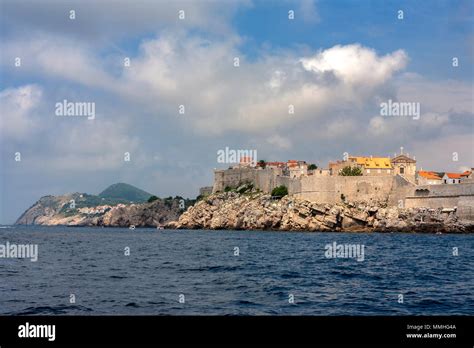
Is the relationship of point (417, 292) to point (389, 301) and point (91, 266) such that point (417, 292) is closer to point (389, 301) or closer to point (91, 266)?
point (389, 301)

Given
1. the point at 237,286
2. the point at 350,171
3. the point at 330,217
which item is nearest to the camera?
the point at 237,286

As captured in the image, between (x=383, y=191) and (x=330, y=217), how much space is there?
814cm

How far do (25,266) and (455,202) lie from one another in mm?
48582

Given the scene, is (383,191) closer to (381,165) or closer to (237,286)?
(381,165)

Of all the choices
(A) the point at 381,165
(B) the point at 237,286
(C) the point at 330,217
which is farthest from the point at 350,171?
(B) the point at 237,286

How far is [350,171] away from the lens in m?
74.7

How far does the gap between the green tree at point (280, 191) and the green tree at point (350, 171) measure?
→ 7701 mm

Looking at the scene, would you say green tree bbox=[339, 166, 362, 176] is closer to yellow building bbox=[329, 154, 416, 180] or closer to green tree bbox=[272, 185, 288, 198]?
yellow building bbox=[329, 154, 416, 180]

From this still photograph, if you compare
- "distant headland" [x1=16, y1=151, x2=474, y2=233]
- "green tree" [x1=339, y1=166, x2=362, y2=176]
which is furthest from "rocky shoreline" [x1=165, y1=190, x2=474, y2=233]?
"green tree" [x1=339, y1=166, x2=362, y2=176]

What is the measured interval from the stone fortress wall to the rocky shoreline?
114 centimetres

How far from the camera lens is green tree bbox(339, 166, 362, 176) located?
74.0 metres

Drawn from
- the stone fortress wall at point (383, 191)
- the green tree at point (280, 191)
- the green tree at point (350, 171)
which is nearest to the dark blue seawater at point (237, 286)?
the stone fortress wall at point (383, 191)
